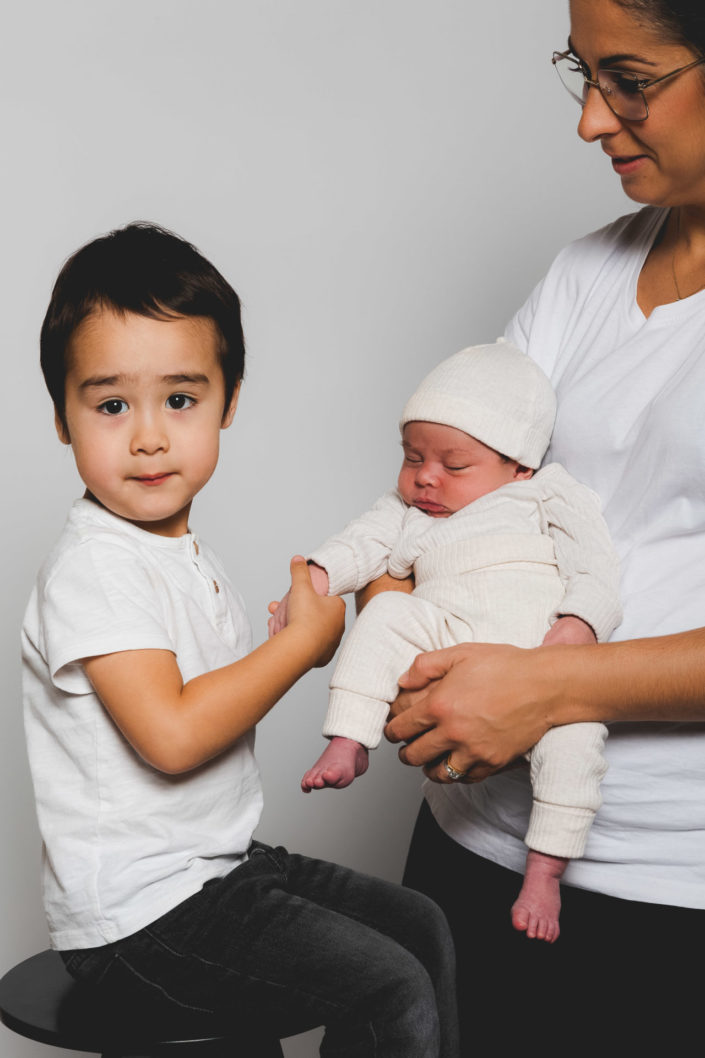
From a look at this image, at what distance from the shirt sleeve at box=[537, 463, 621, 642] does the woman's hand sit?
12 centimetres

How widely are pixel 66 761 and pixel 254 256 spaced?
1.61m

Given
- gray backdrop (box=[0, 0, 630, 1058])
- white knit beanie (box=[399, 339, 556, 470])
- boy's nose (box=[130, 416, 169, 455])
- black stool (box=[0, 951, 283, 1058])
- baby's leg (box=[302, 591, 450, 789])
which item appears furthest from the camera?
gray backdrop (box=[0, 0, 630, 1058])

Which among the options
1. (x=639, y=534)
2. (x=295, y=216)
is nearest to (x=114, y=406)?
(x=639, y=534)

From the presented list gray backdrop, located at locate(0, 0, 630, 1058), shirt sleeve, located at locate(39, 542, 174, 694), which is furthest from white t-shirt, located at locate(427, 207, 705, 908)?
gray backdrop, located at locate(0, 0, 630, 1058)

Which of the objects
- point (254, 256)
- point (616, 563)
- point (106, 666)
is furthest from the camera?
point (254, 256)

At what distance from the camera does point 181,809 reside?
1.50 meters

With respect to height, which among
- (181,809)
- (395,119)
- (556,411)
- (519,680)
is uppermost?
(395,119)

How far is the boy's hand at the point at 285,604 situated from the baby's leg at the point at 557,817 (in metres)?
0.41

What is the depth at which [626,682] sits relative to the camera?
1.43 metres

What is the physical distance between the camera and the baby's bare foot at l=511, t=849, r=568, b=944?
1.48 m

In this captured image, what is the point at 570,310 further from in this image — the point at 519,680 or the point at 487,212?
the point at 487,212

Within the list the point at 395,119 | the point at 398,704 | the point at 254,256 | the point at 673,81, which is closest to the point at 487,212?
the point at 395,119

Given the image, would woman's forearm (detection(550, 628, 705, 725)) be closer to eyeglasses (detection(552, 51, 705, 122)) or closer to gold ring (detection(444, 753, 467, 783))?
gold ring (detection(444, 753, 467, 783))

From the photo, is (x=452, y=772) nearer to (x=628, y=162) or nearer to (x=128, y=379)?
(x=128, y=379)
